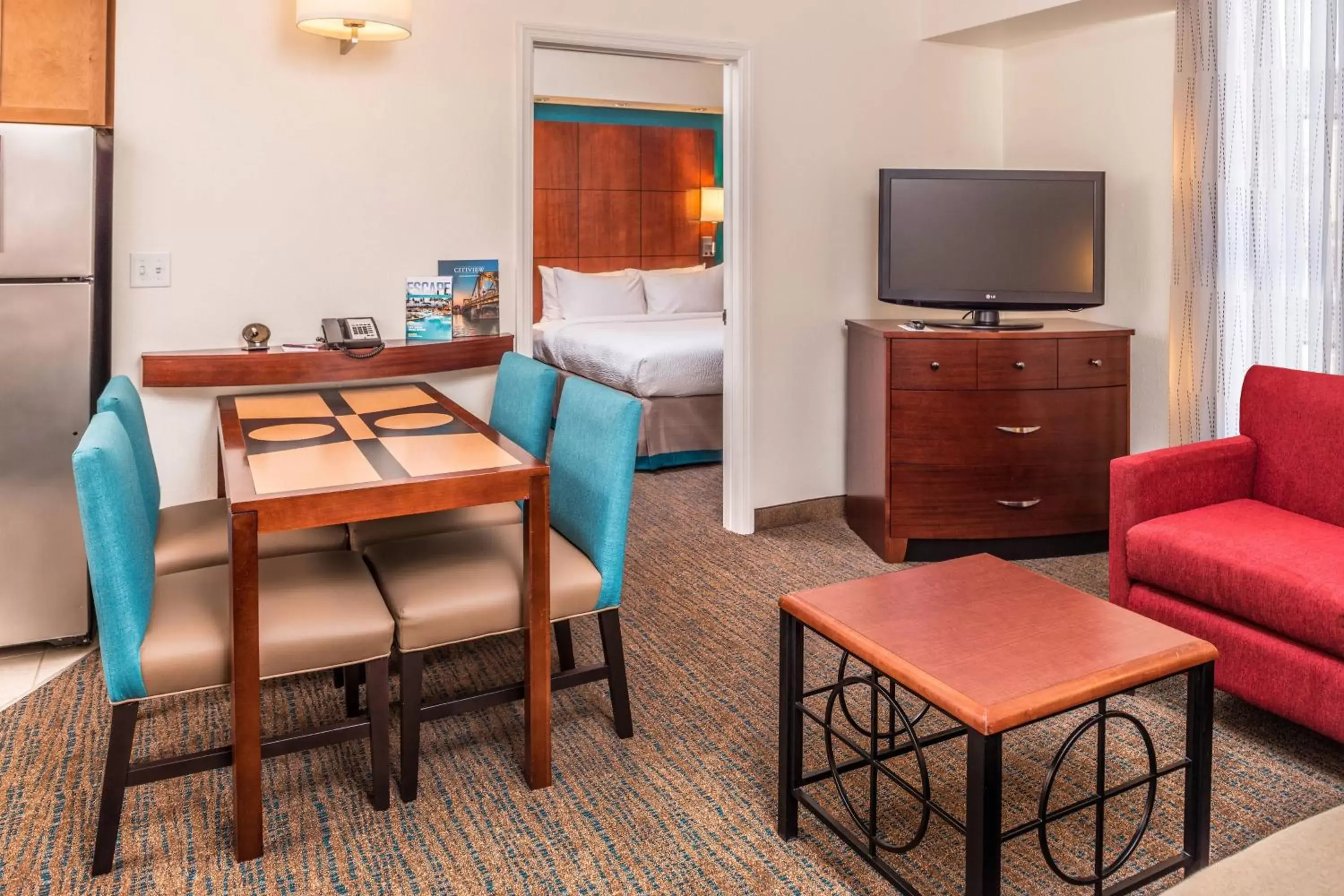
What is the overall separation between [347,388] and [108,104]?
42.8 inches

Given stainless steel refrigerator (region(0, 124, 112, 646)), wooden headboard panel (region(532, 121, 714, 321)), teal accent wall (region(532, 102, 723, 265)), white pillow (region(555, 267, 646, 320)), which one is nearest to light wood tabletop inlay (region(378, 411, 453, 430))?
stainless steel refrigerator (region(0, 124, 112, 646))

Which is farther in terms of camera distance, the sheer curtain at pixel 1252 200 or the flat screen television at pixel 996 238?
the flat screen television at pixel 996 238

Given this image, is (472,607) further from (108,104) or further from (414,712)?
(108,104)

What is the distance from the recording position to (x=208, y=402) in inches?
135

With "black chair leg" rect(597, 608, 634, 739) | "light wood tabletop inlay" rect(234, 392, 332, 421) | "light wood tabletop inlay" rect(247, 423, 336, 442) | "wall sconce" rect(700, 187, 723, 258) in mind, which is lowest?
"black chair leg" rect(597, 608, 634, 739)

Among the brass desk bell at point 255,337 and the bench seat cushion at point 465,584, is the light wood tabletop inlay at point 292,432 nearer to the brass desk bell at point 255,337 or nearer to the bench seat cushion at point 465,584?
the bench seat cushion at point 465,584

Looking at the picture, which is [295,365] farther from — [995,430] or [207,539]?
[995,430]

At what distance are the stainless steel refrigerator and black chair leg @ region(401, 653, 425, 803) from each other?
1.43 metres

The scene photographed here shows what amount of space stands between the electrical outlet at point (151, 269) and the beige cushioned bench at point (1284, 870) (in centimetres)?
321

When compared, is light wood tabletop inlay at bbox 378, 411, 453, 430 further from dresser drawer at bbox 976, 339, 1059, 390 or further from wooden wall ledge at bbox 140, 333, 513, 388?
dresser drawer at bbox 976, 339, 1059, 390

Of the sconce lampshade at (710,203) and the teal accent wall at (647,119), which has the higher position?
the teal accent wall at (647,119)

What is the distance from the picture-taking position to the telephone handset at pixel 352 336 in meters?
3.42

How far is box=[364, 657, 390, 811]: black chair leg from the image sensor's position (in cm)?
223

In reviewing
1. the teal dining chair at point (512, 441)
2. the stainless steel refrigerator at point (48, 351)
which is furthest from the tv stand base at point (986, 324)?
the stainless steel refrigerator at point (48, 351)
